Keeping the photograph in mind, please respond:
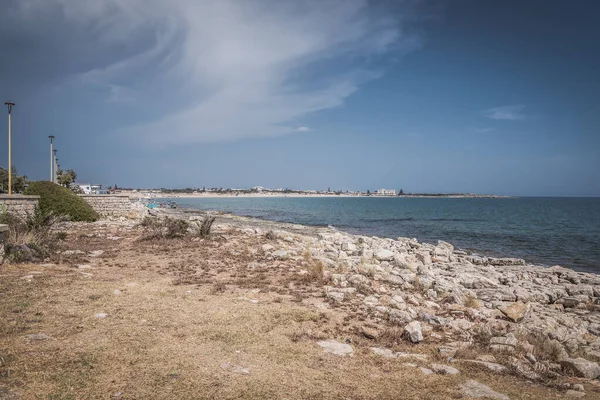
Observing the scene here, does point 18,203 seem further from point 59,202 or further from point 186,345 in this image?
point 186,345

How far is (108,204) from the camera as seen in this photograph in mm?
33688

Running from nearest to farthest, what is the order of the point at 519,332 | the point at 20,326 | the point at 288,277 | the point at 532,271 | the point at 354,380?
the point at 354,380 < the point at 20,326 < the point at 519,332 < the point at 288,277 < the point at 532,271

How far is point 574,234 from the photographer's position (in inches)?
1345

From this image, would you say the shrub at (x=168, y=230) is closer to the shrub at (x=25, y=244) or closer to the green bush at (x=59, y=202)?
the shrub at (x=25, y=244)

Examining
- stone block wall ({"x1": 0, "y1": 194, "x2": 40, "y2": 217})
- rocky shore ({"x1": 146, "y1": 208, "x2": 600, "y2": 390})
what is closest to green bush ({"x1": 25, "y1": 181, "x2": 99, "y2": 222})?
stone block wall ({"x1": 0, "y1": 194, "x2": 40, "y2": 217})

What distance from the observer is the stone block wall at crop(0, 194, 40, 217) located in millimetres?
17922

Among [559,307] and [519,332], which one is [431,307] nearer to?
[519,332]

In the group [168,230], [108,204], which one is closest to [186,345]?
[168,230]

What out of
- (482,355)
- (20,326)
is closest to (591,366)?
(482,355)

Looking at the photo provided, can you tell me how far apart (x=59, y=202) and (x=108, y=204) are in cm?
1139

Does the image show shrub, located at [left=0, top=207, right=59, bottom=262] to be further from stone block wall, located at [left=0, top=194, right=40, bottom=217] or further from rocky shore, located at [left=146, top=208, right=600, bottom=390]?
rocky shore, located at [left=146, top=208, right=600, bottom=390]

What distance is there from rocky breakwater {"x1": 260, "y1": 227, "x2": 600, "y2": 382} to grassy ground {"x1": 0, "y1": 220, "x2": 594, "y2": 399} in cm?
57

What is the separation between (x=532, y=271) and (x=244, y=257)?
13.3 meters

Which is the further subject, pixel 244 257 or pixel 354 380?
pixel 244 257
